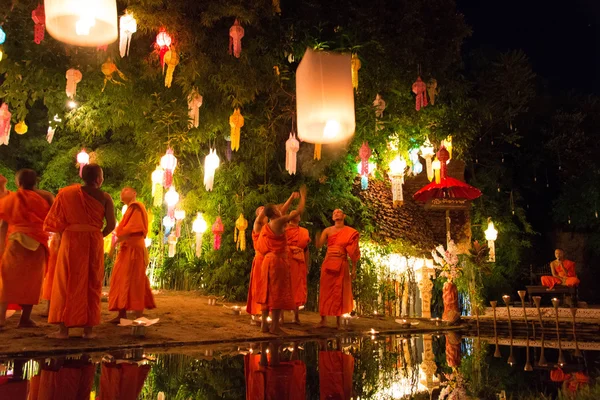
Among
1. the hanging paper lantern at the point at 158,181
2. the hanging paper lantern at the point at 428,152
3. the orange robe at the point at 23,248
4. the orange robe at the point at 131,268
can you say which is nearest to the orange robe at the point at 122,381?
the orange robe at the point at 23,248

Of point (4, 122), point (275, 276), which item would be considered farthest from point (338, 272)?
point (4, 122)

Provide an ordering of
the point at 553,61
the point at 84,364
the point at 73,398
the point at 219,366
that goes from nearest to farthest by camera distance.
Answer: the point at 73,398 → the point at 84,364 → the point at 219,366 → the point at 553,61

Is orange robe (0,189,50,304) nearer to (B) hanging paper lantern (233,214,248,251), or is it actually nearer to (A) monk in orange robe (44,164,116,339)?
(A) monk in orange robe (44,164,116,339)

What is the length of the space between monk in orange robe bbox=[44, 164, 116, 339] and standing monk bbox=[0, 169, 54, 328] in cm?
43

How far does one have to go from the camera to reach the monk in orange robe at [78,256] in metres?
4.93

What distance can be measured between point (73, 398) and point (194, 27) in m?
5.96

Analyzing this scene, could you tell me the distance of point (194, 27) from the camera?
768cm

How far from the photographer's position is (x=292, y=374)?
149 inches

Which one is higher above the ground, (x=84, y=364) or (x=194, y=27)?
(x=194, y=27)

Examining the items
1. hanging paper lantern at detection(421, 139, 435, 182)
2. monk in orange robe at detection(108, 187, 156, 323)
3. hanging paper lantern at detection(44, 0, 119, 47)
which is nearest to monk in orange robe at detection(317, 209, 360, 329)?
monk in orange robe at detection(108, 187, 156, 323)

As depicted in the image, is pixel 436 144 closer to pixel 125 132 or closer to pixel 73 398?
pixel 125 132

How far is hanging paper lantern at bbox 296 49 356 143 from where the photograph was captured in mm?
4477

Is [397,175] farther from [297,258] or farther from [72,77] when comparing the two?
[72,77]

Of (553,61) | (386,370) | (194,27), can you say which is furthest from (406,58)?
(553,61)
